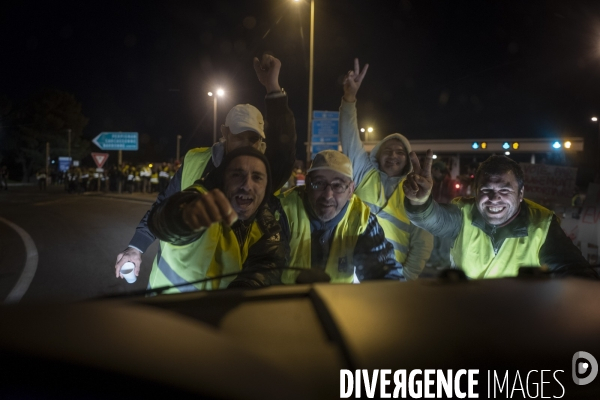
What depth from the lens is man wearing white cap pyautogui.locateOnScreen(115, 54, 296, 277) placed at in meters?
3.00

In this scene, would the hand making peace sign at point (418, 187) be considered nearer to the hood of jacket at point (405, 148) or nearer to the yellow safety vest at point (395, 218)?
the yellow safety vest at point (395, 218)

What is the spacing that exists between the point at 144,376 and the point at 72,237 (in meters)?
13.9

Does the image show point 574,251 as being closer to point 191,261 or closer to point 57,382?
point 191,261

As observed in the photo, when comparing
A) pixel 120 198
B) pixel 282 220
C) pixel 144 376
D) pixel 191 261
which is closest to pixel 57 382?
pixel 144 376

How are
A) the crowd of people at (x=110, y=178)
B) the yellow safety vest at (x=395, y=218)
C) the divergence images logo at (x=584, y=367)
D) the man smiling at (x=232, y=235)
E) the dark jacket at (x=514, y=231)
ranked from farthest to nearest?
the crowd of people at (x=110, y=178) < the yellow safety vest at (x=395, y=218) < the dark jacket at (x=514, y=231) < the man smiling at (x=232, y=235) < the divergence images logo at (x=584, y=367)

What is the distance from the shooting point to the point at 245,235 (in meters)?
2.55

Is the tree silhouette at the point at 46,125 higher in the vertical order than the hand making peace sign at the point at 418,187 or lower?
higher

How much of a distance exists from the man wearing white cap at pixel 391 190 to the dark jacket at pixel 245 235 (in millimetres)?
1683

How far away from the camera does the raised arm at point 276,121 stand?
3.33m

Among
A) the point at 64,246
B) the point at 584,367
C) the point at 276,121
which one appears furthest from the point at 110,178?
the point at 584,367

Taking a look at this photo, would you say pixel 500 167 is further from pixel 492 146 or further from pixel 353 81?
pixel 492 146

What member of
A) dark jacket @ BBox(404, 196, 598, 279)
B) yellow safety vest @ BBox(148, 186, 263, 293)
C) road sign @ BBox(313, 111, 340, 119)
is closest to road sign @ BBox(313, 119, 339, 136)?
road sign @ BBox(313, 111, 340, 119)

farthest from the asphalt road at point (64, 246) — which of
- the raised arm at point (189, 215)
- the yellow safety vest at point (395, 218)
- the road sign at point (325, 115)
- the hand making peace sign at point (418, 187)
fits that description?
the road sign at point (325, 115)

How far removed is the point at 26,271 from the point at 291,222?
26.1 ft
